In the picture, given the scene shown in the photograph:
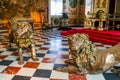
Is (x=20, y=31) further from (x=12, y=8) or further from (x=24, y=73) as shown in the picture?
(x=12, y=8)

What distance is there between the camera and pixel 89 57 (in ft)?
8.70

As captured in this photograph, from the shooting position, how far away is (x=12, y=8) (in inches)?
336

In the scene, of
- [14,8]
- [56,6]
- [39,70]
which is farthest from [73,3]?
[39,70]

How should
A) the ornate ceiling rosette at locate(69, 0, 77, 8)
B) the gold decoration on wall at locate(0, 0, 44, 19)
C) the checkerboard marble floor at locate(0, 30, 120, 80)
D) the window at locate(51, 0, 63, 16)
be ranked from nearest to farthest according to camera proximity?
1. the checkerboard marble floor at locate(0, 30, 120, 80)
2. the gold decoration on wall at locate(0, 0, 44, 19)
3. the window at locate(51, 0, 63, 16)
4. the ornate ceiling rosette at locate(69, 0, 77, 8)

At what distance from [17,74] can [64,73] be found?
0.79 meters

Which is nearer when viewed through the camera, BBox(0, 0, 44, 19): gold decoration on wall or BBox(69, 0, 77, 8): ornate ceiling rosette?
BBox(0, 0, 44, 19): gold decoration on wall

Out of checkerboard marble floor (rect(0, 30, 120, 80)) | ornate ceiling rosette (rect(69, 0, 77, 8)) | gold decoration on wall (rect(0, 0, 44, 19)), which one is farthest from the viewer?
ornate ceiling rosette (rect(69, 0, 77, 8))

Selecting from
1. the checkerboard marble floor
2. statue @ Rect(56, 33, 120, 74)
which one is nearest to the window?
the checkerboard marble floor

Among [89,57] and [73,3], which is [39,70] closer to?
[89,57]

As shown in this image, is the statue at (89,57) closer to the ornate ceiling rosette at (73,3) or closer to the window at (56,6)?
the window at (56,6)

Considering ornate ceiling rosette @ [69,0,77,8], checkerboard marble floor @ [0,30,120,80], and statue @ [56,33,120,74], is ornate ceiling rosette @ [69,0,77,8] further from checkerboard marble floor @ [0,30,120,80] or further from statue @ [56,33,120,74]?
statue @ [56,33,120,74]

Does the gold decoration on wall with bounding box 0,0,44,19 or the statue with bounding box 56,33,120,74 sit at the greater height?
the gold decoration on wall with bounding box 0,0,44,19

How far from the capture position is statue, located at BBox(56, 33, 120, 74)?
2.65 m

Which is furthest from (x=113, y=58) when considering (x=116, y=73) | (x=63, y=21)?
(x=63, y=21)
